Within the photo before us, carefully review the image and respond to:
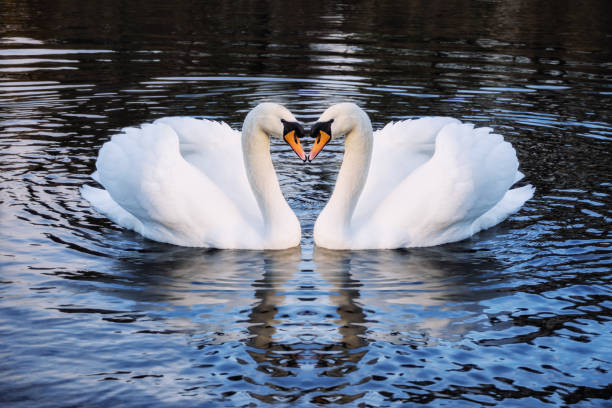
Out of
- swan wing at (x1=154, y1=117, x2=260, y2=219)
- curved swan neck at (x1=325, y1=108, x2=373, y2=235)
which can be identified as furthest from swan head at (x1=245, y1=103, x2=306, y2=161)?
swan wing at (x1=154, y1=117, x2=260, y2=219)

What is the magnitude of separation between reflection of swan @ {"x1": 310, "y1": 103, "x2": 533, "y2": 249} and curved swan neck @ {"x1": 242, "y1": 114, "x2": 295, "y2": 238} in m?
0.45

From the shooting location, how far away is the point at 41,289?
894 cm

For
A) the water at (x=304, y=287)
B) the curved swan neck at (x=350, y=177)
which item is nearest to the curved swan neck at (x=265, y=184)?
the water at (x=304, y=287)

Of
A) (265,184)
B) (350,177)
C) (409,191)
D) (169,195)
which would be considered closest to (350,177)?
(350,177)

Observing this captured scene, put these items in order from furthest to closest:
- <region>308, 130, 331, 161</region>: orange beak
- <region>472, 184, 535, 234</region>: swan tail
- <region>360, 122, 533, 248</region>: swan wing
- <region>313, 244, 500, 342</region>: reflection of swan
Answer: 1. <region>472, 184, 535, 234</region>: swan tail
2. <region>360, 122, 533, 248</region>: swan wing
3. <region>308, 130, 331, 161</region>: orange beak
4. <region>313, 244, 500, 342</region>: reflection of swan

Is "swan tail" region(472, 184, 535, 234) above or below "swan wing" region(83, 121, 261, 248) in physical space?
below

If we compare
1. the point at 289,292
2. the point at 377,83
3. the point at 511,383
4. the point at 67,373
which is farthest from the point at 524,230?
the point at 377,83

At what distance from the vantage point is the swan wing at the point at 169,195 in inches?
395

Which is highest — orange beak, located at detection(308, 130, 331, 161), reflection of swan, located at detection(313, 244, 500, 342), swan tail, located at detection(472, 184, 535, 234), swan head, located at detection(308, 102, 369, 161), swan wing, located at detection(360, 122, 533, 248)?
swan head, located at detection(308, 102, 369, 161)

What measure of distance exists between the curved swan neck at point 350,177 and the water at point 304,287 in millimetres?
411

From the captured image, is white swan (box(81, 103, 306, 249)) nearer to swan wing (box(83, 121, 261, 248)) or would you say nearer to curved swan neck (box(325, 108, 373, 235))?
swan wing (box(83, 121, 261, 248))

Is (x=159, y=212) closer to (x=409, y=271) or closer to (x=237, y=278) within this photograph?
(x=237, y=278)

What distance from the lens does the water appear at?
7098 mm

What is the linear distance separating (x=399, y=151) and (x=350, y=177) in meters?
1.34
